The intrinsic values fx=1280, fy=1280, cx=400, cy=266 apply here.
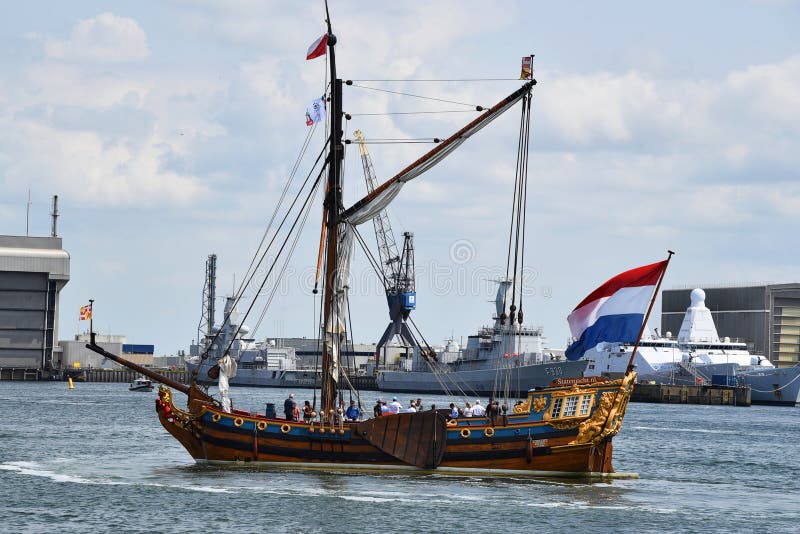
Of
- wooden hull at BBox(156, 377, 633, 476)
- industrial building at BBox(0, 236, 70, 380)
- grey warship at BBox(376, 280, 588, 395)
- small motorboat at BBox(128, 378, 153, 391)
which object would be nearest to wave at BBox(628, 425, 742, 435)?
wooden hull at BBox(156, 377, 633, 476)

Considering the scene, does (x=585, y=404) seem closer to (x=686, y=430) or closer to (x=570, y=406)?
(x=570, y=406)

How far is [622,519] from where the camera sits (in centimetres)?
4022

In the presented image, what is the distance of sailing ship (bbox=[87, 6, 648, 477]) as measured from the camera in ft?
157

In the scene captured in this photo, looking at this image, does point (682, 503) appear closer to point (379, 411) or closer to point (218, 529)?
point (379, 411)

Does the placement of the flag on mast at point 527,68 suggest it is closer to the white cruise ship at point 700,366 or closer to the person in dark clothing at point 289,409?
the person in dark clothing at point 289,409

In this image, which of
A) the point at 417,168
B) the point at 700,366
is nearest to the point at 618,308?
the point at 417,168

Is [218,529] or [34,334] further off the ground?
[34,334]

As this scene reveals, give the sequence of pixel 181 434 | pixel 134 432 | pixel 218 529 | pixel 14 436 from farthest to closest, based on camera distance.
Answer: pixel 134 432, pixel 14 436, pixel 181 434, pixel 218 529

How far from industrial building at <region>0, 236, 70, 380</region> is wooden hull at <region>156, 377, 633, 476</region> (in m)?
128

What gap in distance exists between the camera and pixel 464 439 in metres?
48.3

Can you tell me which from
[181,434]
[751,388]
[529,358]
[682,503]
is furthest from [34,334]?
[682,503]

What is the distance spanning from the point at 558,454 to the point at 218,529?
1529cm

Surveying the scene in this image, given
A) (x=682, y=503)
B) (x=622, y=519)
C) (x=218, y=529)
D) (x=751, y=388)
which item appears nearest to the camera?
(x=218, y=529)

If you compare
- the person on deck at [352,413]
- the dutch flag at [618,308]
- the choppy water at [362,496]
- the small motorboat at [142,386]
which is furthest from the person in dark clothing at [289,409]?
the small motorboat at [142,386]
